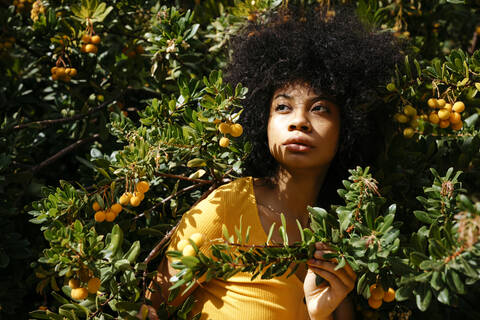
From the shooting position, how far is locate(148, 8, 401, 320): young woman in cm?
146

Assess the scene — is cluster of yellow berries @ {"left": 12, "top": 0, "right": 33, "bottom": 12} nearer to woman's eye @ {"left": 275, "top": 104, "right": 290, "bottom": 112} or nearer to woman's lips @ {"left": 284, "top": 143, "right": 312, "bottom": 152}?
woman's eye @ {"left": 275, "top": 104, "right": 290, "bottom": 112}

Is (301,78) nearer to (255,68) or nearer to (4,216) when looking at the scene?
(255,68)

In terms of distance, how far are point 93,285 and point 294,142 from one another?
667 millimetres

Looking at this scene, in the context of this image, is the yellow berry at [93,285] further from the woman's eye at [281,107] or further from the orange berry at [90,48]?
the orange berry at [90,48]

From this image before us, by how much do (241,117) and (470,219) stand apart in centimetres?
89

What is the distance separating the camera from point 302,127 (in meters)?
1.50

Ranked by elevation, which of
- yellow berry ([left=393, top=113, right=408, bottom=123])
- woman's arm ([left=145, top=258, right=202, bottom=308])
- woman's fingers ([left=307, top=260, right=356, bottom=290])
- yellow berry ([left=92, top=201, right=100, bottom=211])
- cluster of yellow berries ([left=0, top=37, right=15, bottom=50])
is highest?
cluster of yellow berries ([left=0, top=37, right=15, bottom=50])

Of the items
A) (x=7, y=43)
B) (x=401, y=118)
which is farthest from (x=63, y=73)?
(x=401, y=118)

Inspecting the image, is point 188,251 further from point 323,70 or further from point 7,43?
point 7,43

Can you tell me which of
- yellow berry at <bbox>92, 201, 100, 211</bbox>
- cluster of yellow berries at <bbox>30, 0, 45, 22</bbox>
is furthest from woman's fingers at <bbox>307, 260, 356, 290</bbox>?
cluster of yellow berries at <bbox>30, 0, 45, 22</bbox>

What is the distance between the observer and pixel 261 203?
160 cm

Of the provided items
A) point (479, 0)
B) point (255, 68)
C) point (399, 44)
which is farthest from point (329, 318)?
point (479, 0)

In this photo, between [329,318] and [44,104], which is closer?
[329,318]

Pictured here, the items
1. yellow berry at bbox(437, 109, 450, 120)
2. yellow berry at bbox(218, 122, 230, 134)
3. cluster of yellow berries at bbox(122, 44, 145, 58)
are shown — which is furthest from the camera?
cluster of yellow berries at bbox(122, 44, 145, 58)
